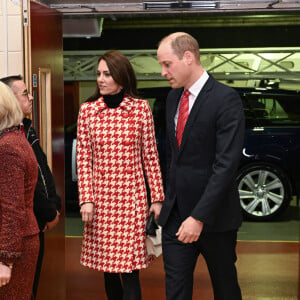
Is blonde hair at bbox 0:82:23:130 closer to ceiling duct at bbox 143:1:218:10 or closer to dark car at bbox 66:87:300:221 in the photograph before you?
ceiling duct at bbox 143:1:218:10

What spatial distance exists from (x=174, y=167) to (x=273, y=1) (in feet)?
4.95

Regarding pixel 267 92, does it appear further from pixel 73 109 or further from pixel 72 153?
pixel 73 109

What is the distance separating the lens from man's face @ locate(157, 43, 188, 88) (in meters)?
3.00

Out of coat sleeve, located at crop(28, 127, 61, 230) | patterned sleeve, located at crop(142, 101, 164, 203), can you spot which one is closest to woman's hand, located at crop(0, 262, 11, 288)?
coat sleeve, located at crop(28, 127, 61, 230)

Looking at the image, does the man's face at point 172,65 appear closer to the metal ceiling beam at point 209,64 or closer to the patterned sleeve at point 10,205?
the patterned sleeve at point 10,205

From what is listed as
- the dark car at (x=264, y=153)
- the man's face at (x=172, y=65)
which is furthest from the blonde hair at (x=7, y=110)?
the dark car at (x=264, y=153)

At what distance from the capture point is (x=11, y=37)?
3951 millimetres

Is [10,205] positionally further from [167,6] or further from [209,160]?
[167,6]

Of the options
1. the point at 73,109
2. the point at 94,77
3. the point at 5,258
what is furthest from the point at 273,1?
the point at 73,109

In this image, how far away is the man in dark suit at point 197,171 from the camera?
9.55 feet

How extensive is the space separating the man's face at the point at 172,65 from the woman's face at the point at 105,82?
592 mm

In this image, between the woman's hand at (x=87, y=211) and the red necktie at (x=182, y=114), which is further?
the woman's hand at (x=87, y=211)

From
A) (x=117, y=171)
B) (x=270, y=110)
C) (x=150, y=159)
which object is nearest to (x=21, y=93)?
(x=117, y=171)

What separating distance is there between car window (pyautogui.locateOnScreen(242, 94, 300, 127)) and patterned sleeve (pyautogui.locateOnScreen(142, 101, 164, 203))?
4.93 meters
